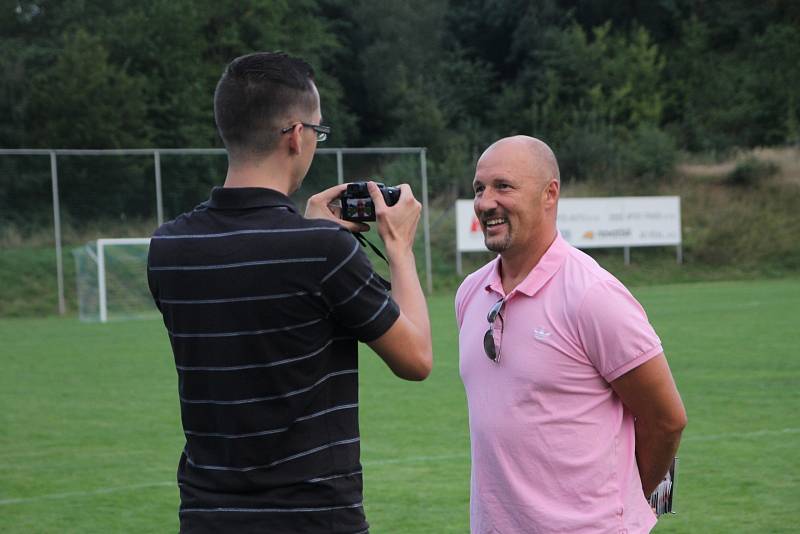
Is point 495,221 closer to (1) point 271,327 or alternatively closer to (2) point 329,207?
(2) point 329,207

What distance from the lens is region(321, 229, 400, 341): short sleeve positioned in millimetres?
2850

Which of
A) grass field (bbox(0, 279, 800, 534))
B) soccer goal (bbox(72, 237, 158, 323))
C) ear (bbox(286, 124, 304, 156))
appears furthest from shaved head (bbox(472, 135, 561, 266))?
soccer goal (bbox(72, 237, 158, 323))

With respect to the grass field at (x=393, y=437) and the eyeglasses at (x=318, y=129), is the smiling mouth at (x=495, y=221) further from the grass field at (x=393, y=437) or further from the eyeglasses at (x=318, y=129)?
the grass field at (x=393, y=437)

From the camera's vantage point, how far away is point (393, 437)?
1056cm

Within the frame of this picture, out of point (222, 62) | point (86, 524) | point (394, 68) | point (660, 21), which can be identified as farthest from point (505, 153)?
point (660, 21)

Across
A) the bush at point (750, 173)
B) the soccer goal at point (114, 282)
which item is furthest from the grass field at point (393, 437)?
the bush at point (750, 173)

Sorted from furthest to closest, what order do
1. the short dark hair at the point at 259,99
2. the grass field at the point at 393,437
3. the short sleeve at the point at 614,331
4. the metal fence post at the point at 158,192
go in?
1. the metal fence post at the point at 158,192
2. the grass field at the point at 393,437
3. the short sleeve at the point at 614,331
4. the short dark hair at the point at 259,99

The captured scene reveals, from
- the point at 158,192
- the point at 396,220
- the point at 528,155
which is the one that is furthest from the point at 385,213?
the point at 158,192

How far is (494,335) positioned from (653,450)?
0.57 meters

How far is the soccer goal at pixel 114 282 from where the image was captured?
26.4 meters

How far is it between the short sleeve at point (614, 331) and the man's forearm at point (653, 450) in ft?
0.77

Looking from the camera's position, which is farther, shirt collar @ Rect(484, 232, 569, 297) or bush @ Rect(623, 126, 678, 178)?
bush @ Rect(623, 126, 678, 178)

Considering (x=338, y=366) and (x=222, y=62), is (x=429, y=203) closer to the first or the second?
(x=222, y=62)

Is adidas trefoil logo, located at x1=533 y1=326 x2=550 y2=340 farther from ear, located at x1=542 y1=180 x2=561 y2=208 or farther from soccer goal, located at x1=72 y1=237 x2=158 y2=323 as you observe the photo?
soccer goal, located at x1=72 y1=237 x2=158 y2=323
